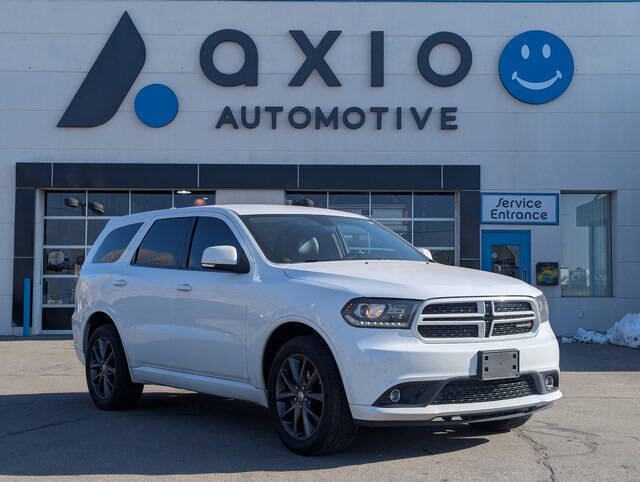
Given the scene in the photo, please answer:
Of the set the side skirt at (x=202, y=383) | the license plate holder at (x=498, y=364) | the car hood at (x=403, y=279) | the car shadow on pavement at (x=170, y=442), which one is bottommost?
the car shadow on pavement at (x=170, y=442)

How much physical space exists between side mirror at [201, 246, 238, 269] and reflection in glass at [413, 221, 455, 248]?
1177 centimetres

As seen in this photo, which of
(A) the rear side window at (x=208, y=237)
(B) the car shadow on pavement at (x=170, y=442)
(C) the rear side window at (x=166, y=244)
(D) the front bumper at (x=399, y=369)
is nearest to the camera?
(D) the front bumper at (x=399, y=369)

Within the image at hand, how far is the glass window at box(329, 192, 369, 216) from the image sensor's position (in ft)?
59.4

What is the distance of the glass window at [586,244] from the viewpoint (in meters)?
17.9

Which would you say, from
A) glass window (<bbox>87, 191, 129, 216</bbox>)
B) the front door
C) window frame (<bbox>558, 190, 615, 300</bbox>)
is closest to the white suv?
the front door

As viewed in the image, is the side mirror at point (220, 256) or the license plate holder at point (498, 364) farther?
the side mirror at point (220, 256)

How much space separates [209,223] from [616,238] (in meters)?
12.5

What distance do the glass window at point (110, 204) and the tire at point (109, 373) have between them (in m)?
10.1

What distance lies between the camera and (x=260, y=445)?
6.44m

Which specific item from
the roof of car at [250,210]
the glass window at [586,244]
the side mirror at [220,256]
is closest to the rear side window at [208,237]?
the roof of car at [250,210]

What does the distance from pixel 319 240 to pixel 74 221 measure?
1238cm

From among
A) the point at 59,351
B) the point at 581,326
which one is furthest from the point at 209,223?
the point at 581,326

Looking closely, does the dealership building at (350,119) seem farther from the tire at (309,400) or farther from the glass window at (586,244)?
the tire at (309,400)

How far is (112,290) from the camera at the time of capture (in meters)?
8.12
